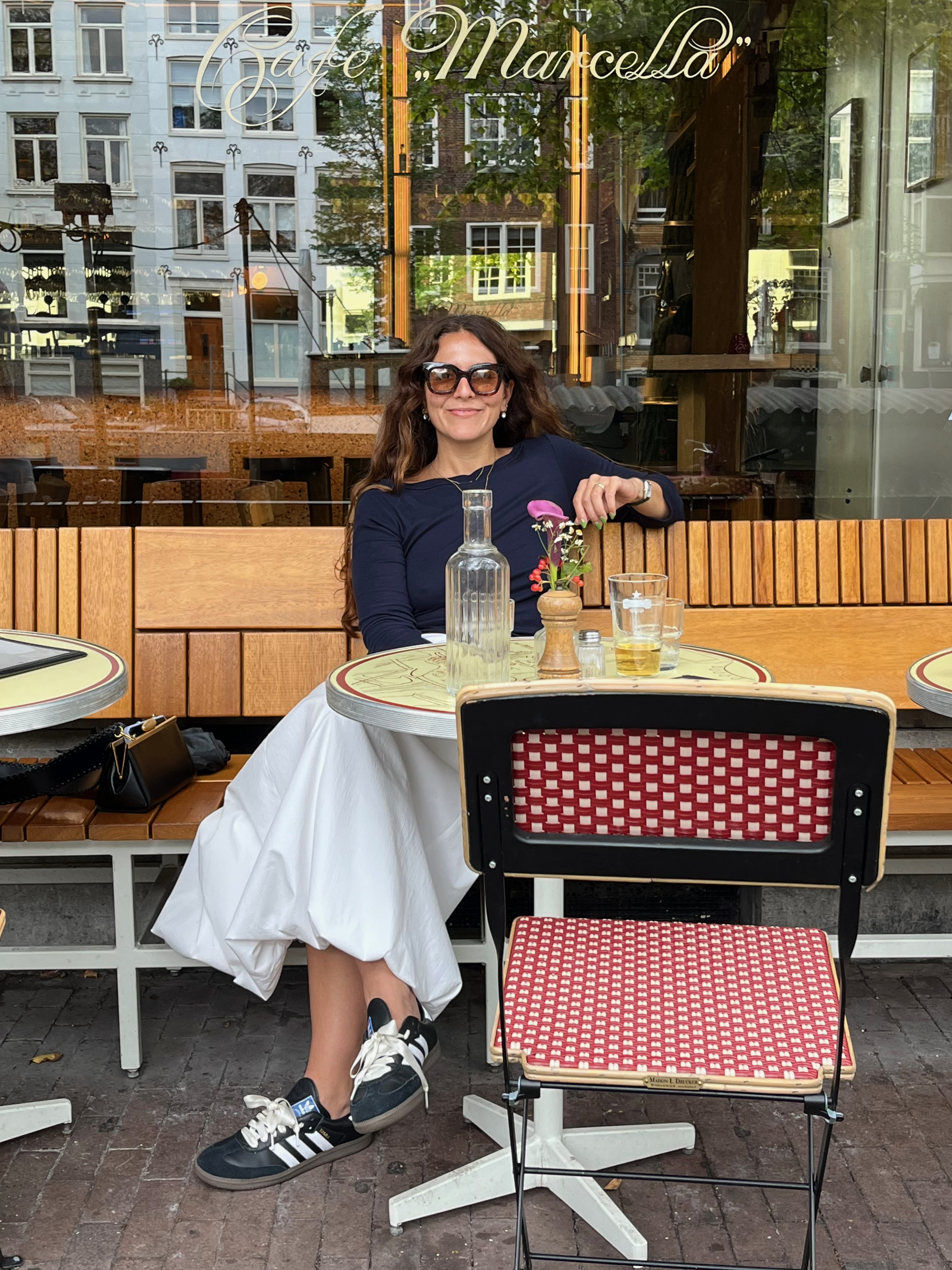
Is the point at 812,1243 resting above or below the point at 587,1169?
above

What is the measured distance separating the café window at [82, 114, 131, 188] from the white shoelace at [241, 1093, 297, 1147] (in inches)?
211

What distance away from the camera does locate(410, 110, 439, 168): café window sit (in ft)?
22.0

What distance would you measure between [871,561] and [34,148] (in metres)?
4.92

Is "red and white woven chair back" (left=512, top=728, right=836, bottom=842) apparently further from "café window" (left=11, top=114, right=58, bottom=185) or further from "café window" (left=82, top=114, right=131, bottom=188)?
"café window" (left=11, top=114, right=58, bottom=185)

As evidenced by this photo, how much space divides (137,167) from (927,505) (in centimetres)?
433

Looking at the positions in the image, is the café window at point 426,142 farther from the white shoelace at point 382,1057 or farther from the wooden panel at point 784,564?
the white shoelace at point 382,1057

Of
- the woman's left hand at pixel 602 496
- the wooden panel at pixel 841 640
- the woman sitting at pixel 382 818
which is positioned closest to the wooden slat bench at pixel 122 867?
the woman sitting at pixel 382 818

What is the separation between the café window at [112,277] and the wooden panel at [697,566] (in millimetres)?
4021

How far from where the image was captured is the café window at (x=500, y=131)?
260 inches

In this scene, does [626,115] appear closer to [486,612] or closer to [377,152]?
[377,152]

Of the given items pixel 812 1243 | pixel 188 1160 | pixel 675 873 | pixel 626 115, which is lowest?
pixel 188 1160

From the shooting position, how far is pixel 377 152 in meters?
6.77

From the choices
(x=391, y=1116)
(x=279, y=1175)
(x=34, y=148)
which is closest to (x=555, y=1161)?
(x=391, y=1116)

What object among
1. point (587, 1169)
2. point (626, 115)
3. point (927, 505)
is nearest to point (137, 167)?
point (626, 115)
